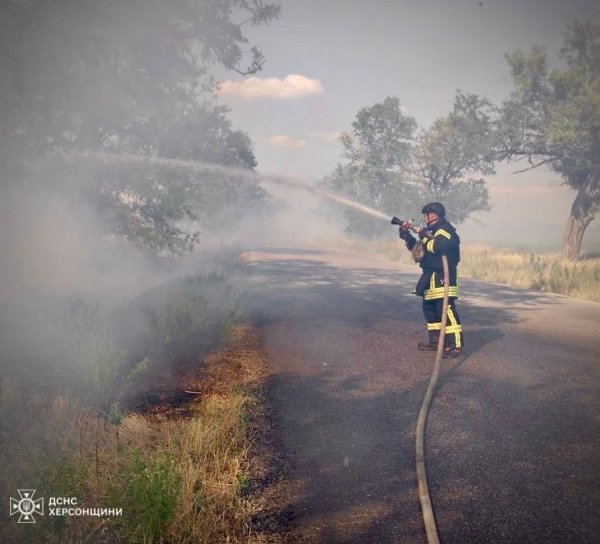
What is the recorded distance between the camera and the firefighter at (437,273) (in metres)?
5.54

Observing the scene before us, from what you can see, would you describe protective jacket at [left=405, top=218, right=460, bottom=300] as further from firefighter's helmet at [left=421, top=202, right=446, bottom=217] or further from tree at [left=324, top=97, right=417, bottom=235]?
tree at [left=324, top=97, right=417, bottom=235]

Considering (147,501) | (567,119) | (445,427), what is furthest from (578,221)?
(147,501)

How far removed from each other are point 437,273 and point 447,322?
0.70 meters

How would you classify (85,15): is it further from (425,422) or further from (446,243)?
(425,422)

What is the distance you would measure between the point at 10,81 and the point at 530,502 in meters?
11.2

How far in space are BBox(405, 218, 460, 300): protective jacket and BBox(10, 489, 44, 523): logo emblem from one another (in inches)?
187

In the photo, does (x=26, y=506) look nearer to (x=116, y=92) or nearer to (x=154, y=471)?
(x=154, y=471)

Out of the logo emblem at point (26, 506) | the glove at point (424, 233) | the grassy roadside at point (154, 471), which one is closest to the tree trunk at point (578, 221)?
the glove at point (424, 233)

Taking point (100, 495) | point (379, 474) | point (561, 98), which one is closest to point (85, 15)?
point (100, 495)

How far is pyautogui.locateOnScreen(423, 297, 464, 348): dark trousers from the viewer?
560 centimetres

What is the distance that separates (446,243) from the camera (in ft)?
17.9

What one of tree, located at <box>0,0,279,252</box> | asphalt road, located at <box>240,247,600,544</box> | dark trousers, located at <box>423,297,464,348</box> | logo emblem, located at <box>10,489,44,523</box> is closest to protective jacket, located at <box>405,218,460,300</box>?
dark trousers, located at <box>423,297,464,348</box>

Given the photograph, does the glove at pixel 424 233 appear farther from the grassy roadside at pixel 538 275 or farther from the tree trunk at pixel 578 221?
the tree trunk at pixel 578 221

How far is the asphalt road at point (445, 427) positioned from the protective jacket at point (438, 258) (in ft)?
3.11
